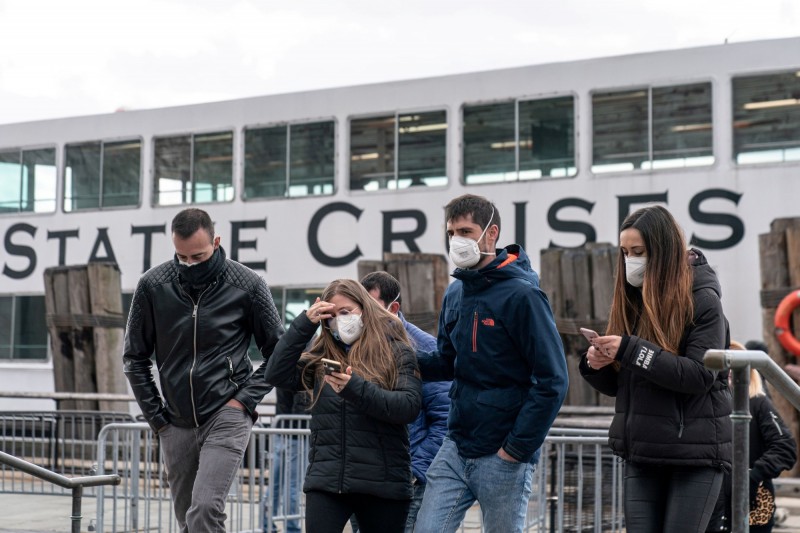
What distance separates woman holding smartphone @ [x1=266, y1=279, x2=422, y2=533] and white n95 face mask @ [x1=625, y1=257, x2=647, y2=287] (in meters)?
1.13

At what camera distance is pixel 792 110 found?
14.4 m

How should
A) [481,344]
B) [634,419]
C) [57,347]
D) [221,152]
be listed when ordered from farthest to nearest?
[221,152]
[57,347]
[481,344]
[634,419]

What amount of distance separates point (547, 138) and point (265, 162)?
14.3 ft

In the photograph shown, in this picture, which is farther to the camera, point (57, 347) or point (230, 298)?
point (57, 347)

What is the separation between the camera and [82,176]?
63.6ft

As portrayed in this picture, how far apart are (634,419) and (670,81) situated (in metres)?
11.0

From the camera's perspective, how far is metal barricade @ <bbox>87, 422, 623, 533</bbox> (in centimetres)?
835

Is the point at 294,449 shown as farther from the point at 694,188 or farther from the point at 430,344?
the point at 694,188

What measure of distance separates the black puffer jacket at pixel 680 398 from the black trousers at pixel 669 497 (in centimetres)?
7

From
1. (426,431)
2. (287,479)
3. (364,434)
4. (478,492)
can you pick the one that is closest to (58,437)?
(287,479)

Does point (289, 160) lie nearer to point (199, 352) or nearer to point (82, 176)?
point (82, 176)

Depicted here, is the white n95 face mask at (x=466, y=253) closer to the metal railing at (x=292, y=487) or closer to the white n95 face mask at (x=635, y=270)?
the white n95 face mask at (x=635, y=270)

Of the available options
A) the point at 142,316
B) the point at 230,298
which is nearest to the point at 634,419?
the point at 230,298

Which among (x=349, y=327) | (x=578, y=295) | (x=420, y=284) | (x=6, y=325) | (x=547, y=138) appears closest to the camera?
(x=349, y=327)
